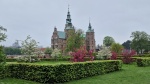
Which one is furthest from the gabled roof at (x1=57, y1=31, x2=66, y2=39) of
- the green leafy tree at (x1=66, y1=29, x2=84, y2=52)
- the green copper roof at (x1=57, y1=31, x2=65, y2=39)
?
the green leafy tree at (x1=66, y1=29, x2=84, y2=52)

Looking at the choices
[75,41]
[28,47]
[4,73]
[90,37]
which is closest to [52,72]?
[4,73]

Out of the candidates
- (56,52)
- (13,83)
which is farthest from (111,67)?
(56,52)

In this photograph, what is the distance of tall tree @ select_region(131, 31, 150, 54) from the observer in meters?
87.2

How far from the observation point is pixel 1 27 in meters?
13.7

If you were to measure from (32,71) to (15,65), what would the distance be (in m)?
1.45

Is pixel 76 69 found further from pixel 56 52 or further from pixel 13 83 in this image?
pixel 56 52

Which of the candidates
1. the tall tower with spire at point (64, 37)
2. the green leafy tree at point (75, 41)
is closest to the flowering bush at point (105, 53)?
the green leafy tree at point (75, 41)

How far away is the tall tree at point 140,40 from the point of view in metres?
87.2

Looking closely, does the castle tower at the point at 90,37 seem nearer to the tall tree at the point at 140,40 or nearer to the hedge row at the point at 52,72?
the tall tree at the point at 140,40

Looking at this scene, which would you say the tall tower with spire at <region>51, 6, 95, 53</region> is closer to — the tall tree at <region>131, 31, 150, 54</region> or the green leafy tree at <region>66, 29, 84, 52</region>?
the tall tree at <region>131, 31, 150, 54</region>

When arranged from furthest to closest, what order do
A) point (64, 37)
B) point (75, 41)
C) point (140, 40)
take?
point (64, 37) < point (140, 40) < point (75, 41)

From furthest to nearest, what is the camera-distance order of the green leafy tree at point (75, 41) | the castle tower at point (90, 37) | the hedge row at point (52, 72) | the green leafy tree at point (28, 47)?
1. the castle tower at point (90, 37)
2. the green leafy tree at point (75, 41)
3. the green leafy tree at point (28, 47)
4. the hedge row at point (52, 72)

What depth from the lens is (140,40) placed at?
87.6 meters

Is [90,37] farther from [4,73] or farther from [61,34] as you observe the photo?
[4,73]
